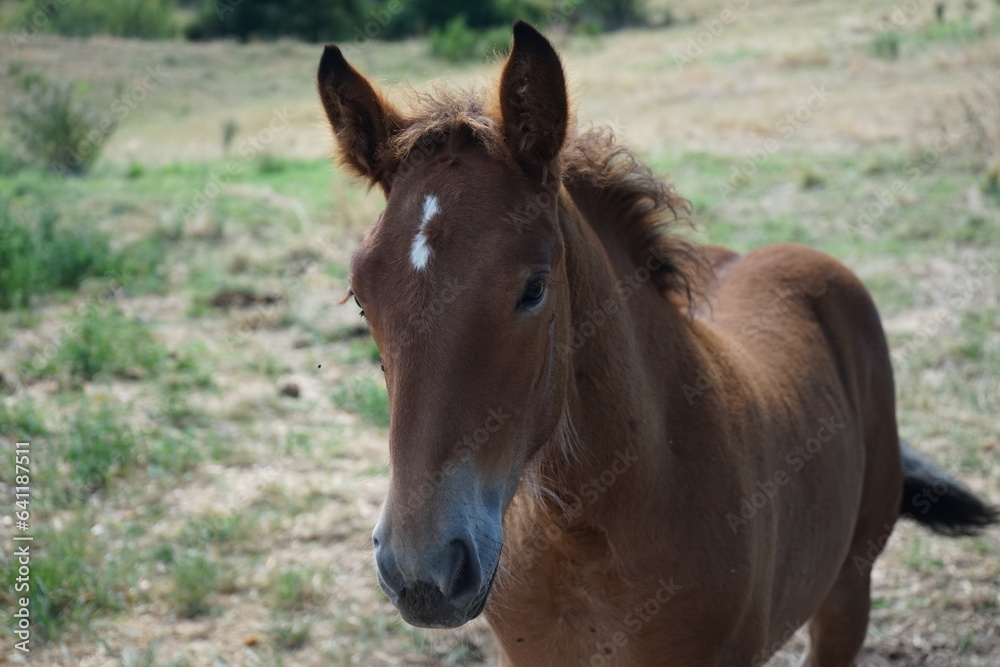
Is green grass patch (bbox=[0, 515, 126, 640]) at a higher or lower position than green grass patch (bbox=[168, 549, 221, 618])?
higher

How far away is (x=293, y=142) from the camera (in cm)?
1897

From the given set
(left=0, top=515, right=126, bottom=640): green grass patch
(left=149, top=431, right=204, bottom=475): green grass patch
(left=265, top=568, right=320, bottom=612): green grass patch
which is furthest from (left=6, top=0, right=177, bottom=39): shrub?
(left=265, top=568, right=320, bottom=612): green grass patch

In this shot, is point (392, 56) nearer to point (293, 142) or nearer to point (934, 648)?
point (293, 142)

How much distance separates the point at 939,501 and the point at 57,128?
45.1 feet

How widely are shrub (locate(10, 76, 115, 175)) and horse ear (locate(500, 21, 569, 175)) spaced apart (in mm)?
13038

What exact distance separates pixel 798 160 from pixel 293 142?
37.7ft

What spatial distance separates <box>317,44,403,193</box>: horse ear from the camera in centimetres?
216

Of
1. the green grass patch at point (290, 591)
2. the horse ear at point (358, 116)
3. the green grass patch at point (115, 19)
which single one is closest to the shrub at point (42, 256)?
the green grass patch at point (290, 591)

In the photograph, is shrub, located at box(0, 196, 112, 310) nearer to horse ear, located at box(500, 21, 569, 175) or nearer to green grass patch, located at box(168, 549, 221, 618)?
green grass patch, located at box(168, 549, 221, 618)

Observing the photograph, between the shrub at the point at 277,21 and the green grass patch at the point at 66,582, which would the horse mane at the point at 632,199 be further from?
the shrub at the point at 277,21

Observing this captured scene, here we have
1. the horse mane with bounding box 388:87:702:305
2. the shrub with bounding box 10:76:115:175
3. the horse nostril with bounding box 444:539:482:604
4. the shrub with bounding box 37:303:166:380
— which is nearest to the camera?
the horse nostril with bounding box 444:539:482:604

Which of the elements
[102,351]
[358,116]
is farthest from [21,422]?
[358,116]

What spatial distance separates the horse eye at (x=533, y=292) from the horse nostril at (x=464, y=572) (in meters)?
0.53

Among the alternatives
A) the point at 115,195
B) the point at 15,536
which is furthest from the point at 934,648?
the point at 115,195
